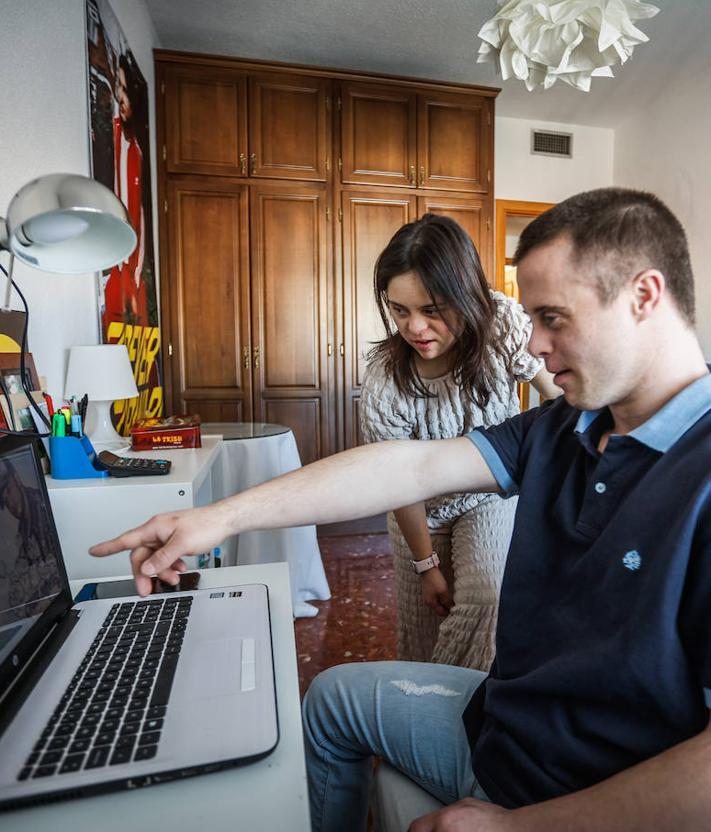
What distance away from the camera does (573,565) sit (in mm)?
766

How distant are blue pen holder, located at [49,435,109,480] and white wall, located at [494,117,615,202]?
3.81 meters

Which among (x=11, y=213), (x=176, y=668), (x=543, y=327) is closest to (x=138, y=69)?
(x=11, y=213)

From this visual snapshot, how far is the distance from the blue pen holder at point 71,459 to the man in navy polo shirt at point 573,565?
68 centimetres

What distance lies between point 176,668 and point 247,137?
3.33 metres

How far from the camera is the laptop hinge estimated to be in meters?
0.57

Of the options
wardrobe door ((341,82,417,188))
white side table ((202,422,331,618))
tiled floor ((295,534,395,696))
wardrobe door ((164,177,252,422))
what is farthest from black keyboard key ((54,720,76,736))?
wardrobe door ((341,82,417,188))

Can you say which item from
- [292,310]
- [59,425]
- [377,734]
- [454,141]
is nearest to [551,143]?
[454,141]

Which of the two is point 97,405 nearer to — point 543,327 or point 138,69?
point 543,327

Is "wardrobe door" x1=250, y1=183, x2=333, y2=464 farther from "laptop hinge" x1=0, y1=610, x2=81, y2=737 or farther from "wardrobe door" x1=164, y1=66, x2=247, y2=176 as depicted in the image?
"laptop hinge" x1=0, y1=610, x2=81, y2=737

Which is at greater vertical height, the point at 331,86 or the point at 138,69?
the point at 331,86

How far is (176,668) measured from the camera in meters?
0.65

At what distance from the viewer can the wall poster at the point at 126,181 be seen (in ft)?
6.95

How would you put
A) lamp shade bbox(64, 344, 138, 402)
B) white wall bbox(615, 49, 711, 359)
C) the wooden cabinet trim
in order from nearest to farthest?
lamp shade bbox(64, 344, 138, 402), the wooden cabinet trim, white wall bbox(615, 49, 711, 359)

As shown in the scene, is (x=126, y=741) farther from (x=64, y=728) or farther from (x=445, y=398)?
(x=445, y=398)
